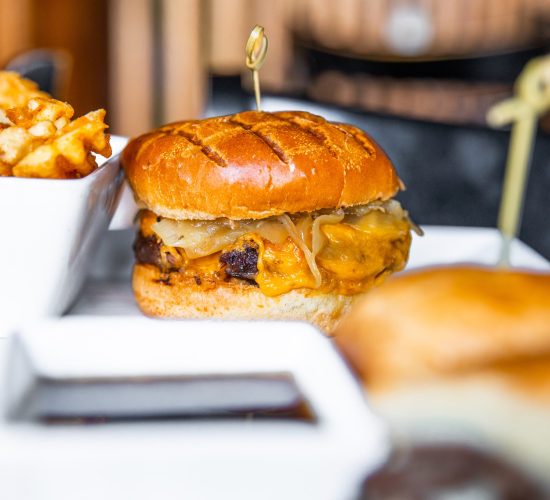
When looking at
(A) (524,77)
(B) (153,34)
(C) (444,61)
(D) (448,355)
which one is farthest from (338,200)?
(B) (153,34)

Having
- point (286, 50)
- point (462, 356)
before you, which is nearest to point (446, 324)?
point (462, 356)

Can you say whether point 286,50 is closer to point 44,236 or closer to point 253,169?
point 253,169

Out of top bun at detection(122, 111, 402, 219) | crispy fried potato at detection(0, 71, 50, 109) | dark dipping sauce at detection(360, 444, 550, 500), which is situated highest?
dark dipping sauce at detection(360, 444, 550, 500)

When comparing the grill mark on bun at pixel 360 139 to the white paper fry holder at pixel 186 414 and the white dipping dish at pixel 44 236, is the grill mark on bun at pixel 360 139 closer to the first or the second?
the white dipping dish at pixel 44 236

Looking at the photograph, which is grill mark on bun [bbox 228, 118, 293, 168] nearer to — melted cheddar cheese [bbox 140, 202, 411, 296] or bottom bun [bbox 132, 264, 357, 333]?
melted cheddar cheese [bbox 140, 202, 411, 296]

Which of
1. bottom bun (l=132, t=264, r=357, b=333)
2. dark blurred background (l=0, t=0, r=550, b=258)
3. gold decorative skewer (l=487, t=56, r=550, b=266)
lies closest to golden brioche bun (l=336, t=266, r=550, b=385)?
gold decorative skewer (l=487, t=56, r=550, b=266)

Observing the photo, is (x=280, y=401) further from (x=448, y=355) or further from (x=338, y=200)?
(x=338, y=200)
